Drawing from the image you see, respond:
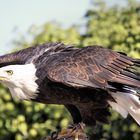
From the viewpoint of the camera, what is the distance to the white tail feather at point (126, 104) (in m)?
7.41

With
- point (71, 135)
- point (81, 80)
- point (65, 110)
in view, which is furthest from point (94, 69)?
point (65, 110)

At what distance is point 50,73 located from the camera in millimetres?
7160

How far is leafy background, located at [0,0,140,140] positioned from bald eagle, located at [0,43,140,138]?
160cm

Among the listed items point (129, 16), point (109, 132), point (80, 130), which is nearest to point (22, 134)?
point (109, 132)

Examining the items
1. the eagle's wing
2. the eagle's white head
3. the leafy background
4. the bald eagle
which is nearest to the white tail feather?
the bald eagle

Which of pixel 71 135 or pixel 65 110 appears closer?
pixel 71 135

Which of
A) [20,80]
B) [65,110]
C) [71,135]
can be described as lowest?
[65,110]

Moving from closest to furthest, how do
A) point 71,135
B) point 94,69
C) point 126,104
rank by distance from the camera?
point 71,135
point 94,69
point 126,104

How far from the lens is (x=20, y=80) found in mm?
7422

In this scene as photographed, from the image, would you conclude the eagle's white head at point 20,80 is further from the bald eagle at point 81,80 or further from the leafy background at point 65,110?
the leafy background at point 65,110

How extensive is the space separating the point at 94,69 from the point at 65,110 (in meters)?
2.61

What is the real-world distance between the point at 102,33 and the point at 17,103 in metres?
1.30

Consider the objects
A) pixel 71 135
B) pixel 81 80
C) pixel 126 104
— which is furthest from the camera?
pixel 126 104

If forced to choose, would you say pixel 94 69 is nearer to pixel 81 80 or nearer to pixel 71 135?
pixel 81 80
